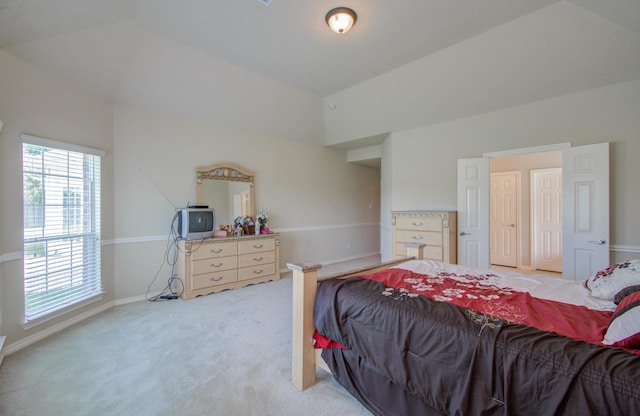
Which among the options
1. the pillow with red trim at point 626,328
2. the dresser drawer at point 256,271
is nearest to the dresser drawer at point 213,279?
the dresser drawer at point 256,271

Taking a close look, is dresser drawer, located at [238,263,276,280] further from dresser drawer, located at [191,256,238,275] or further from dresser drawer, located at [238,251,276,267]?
dresser drawer, located at [191,256,238,275]

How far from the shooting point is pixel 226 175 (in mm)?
4477

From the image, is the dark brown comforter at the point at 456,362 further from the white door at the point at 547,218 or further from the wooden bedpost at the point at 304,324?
the white door at the point at 547,218

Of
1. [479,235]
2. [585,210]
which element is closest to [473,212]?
[479,235]

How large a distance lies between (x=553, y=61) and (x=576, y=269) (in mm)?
2453

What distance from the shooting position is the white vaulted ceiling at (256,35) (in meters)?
2.39

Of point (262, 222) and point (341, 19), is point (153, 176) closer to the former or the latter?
point (262, 222)

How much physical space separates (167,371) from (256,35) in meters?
3.40

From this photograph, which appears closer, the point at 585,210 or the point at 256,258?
the point at 585,210

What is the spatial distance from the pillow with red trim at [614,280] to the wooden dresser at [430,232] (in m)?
2.13

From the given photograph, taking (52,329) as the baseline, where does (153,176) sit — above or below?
above

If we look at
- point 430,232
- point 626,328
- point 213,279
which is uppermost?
point 430,232

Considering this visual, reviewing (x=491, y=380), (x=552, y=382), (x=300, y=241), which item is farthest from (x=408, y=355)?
(x=300, y=241)

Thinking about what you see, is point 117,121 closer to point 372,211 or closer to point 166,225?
point 166,225
